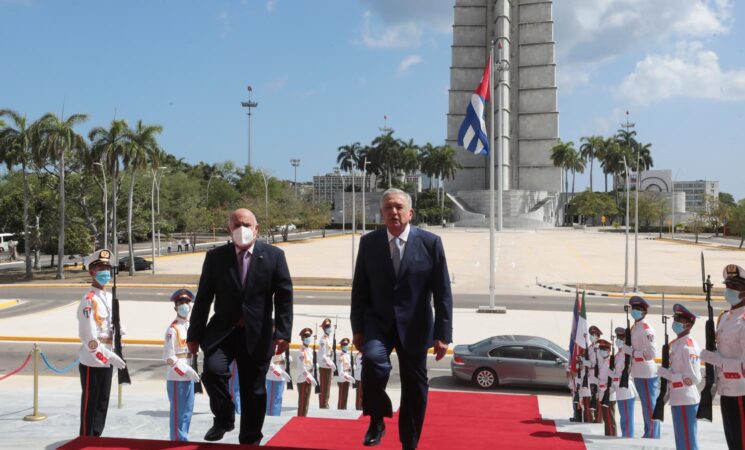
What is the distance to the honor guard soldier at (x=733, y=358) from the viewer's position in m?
5.18

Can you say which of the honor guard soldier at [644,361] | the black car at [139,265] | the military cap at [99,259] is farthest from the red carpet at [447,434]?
the black car at [139,265]

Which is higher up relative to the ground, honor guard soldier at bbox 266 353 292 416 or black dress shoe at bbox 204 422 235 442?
black dress shoe at bbox 204 422 235 442

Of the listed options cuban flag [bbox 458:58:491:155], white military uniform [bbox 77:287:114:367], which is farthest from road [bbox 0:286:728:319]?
white military uniform [bbox 77:287:114:367]

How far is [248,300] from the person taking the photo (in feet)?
16.6

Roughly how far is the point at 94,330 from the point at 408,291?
347cm

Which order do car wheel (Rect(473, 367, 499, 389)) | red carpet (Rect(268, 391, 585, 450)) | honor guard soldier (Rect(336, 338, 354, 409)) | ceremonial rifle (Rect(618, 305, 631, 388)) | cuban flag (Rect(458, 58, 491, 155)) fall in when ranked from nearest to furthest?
red carpet (Rect(268, 391, 585, 450)) → ceremonial rifle (Rect(618, 305, 631, 388)) → honor guard soldier (Rect(336, 338, 354, 409)) → car wheel (Rect(473, 367, 499, 389)) → cuban flag (Rect(458, 58, 491, 155))

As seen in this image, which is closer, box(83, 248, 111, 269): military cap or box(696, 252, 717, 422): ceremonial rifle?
box(696, 252, 717, 422): ceremonial rifle

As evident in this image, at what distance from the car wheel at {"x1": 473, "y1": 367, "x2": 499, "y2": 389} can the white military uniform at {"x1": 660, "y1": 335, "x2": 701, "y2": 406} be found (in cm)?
757

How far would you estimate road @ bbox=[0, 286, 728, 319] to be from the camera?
2562cm

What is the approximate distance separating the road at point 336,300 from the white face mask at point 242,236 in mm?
21390

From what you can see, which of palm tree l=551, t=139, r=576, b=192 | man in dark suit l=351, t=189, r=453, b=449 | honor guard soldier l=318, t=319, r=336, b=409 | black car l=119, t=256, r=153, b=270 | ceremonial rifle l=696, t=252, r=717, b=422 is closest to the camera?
man in dark suit l=351, t=189, r=453, b=449

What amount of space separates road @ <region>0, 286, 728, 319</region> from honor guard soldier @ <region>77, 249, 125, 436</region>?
65.5 feet

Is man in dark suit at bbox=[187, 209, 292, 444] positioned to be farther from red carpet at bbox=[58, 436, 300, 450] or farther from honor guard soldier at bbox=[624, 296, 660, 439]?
honor guard soldier at bbox=[624, 296, 660, 439]

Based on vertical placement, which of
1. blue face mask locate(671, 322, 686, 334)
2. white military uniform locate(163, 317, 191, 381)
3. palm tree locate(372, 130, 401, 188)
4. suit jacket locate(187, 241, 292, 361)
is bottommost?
white military uniform locate(163, 317, 191, 381)
